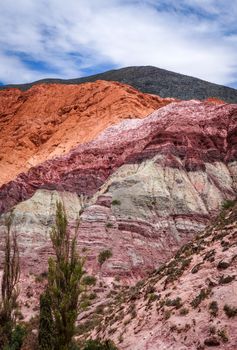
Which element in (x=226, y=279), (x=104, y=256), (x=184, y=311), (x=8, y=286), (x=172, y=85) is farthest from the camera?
(x=172, y=85)

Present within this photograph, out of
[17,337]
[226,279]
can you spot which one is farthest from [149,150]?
[226,279]

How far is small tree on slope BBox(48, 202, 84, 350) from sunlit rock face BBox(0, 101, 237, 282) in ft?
72.5

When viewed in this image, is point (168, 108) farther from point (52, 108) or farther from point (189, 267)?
point (189, 267)

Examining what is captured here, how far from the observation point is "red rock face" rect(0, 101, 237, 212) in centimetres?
4975

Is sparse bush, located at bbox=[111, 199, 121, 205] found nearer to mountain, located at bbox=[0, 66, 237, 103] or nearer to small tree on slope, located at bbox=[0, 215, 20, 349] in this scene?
small tree on slope, located at bbox=[0, 215, 20, 349]

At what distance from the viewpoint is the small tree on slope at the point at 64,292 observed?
15.7 metres

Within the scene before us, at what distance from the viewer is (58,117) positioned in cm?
7756

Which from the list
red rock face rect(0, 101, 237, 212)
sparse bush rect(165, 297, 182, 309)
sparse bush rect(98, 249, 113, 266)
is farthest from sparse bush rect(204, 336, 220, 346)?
red rock face rect(0, 101, 237, 212)

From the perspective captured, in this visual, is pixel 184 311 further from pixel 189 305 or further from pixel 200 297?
pixel 200 297

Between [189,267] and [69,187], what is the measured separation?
91.6 feet

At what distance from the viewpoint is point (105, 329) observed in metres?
23.9

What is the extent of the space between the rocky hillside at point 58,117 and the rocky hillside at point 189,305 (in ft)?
133

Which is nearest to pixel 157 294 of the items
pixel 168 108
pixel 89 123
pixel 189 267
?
pixel 189 267

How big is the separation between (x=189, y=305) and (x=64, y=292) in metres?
6.27
